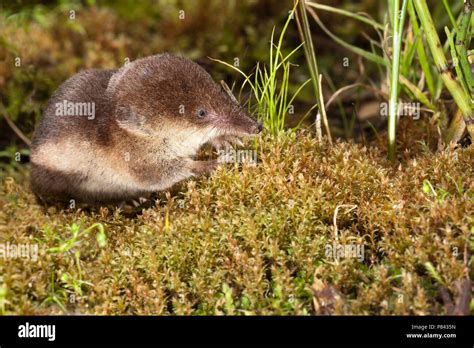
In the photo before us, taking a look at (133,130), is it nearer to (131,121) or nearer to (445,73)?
(131,121)

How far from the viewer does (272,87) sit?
3219 millimetres

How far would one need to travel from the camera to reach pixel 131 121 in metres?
3.18

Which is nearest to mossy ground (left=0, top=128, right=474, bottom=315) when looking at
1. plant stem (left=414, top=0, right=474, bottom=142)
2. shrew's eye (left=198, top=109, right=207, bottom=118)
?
plant stem (left=414, top=0, right=474, bottom=142)

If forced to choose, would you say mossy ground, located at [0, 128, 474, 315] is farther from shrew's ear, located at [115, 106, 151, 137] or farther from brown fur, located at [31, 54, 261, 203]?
shrew's ear, located at [115, 106, 151, 137]

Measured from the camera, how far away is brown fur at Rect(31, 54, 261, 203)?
10.3 feet

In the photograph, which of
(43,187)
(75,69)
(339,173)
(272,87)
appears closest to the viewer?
(339,173)

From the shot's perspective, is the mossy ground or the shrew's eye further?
the shrew's eye

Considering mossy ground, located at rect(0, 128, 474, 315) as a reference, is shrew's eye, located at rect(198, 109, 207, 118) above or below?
above

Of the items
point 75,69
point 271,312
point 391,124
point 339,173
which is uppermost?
point 75,69

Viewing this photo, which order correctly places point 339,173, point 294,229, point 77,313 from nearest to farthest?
1. point 77,313
2. point 294,229
3. point 339,173

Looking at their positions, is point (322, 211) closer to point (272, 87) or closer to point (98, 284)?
point (272, 87)

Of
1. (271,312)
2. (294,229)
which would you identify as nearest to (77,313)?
(271,312)

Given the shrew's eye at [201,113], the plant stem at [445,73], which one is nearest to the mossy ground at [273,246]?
the plant stem at [445,73]

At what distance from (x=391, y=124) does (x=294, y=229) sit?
0.98 m
